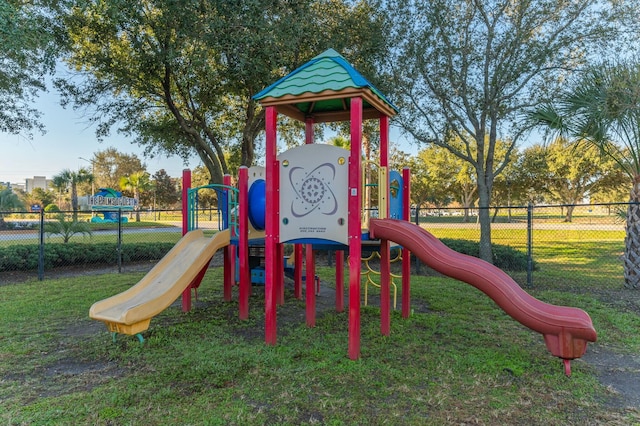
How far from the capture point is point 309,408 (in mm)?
2838

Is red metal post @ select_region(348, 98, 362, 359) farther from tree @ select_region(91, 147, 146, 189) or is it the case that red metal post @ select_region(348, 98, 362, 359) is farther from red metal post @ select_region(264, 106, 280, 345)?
tree @ select_region(91, 147, 146, 189)

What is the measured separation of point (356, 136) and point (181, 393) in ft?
9.04

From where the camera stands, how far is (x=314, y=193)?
4254 mm

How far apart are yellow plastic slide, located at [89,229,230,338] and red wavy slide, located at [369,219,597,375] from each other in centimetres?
224

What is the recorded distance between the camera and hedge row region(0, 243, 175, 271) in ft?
30.5

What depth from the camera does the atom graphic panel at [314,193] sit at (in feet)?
13.6

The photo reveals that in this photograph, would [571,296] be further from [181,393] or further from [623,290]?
[181,393]

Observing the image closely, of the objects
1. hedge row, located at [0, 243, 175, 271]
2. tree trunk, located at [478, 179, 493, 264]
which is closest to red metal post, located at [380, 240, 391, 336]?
tree trunk, located at [478, 179, 493, 264]

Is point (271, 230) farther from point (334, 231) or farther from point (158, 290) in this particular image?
point (158, 290)

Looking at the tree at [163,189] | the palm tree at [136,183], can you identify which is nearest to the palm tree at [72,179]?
the palm tree at [136,183]

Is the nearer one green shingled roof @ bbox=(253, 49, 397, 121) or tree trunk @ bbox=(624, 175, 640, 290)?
green shingled roof @ bbox=(253, 49, 397, 121)

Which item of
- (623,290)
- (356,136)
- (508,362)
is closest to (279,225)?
(356,136)

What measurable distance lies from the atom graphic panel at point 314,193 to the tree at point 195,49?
15.1 ft

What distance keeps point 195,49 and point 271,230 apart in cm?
573
